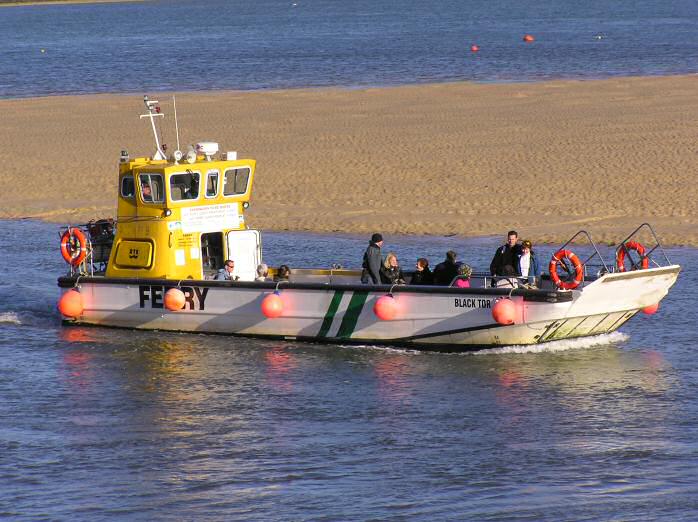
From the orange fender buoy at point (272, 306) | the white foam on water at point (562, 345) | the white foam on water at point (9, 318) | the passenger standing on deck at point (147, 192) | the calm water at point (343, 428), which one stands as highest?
the passenger standing on deck at point (147, 192)

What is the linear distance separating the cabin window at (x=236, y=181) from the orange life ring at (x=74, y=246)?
215 cm

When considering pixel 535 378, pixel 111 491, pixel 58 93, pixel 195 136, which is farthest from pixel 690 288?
pixel 58 93

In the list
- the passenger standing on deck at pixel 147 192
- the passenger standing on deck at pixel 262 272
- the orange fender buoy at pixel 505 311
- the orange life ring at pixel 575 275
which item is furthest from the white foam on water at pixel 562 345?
the passenger standing on deck at pixel 147 192

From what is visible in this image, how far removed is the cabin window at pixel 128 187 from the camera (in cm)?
1831

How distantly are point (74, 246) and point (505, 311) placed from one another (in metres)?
6.61

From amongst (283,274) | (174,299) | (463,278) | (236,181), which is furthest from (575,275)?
(174,299)

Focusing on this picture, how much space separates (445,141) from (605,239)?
9.87m

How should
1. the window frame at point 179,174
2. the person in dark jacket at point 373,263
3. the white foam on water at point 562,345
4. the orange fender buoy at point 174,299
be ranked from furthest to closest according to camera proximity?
1. the window frame at point 179,174
2. the orange fender buoy at point 174,299
3. the person in dark jacket at point 373,263
4. the white foam on water at point 562,345

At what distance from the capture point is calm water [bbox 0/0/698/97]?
2094 inches

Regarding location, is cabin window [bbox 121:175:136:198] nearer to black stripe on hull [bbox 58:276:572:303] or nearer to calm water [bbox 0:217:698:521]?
black stripe on hull [bbox 58:276:572:303]

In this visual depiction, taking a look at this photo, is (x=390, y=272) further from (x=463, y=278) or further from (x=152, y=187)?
(x=152, y=187)

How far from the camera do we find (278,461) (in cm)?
1252

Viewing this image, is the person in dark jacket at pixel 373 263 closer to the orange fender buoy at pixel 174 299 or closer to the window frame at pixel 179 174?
the orange fender buoy at pixel 174 299

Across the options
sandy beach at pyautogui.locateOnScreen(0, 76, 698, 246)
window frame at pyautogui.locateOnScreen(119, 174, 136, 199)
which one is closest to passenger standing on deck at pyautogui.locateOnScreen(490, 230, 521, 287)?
window frame at pyautogui.locateOnScreen(119, 174, 136, 199)
